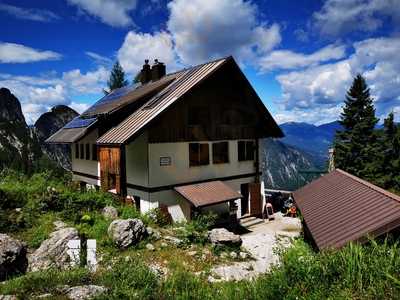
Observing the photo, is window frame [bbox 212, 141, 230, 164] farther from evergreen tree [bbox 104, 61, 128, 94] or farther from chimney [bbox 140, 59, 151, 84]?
evergreen tree [bbox 104, 61, 128, 94]

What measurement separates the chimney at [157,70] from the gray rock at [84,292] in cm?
2105

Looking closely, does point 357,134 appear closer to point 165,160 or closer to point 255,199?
point 255,199

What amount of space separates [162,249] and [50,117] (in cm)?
5561

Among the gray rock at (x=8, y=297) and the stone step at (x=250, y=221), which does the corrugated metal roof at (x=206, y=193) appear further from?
the gray rock at (x=8, y=297)

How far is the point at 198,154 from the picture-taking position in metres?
19.8

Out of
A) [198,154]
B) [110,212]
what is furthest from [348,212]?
[198,154]

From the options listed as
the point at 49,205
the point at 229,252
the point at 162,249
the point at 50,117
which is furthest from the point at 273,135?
the point at 50,117

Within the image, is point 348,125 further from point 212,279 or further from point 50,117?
point 50,117

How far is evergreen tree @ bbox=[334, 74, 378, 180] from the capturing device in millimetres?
31672

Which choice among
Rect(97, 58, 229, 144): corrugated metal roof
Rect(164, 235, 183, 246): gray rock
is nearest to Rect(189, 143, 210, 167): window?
Rect(97, 58, 229, 144): corrugated metal roof

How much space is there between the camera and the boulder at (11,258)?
984cm

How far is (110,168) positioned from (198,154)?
5.04 meters

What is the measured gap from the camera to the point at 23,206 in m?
15.4

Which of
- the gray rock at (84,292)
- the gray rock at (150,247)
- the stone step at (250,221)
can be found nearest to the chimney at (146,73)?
the stone step at (250,221)
